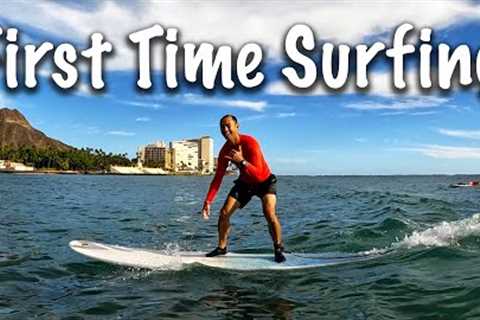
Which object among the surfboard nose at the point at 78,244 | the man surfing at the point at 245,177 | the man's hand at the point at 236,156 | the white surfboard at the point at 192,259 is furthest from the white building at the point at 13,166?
the man's hand at the point at 236,156

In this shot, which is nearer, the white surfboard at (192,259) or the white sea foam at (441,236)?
the white surfboard at (192,259)

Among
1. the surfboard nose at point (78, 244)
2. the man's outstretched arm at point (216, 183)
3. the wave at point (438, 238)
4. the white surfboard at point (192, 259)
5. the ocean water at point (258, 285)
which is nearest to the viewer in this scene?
the ocean water at point (258, 285)

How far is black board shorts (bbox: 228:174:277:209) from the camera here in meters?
9.78

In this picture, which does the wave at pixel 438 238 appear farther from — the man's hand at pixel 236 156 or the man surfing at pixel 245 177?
the man's hand at pixel 236 156

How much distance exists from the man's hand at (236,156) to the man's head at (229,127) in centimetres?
22

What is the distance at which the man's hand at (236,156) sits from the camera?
9453mm

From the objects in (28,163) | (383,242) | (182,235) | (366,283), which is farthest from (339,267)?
(28,163)

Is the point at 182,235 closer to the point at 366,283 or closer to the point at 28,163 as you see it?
the point at 366,283

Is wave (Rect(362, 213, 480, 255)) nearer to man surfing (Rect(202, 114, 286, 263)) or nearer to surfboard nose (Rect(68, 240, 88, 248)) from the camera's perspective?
man surfing (Rect(202, 114, 286, 263))

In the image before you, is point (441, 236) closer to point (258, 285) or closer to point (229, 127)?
point (258, 285)

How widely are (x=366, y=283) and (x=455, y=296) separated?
154 centimetres

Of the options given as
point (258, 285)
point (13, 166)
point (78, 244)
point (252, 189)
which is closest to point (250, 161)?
point (252, 189)

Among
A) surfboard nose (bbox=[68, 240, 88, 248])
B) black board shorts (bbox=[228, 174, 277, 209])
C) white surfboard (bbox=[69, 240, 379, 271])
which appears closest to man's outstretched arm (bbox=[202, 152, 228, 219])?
black board shorts (bbox=[228, 174, 277, 209])

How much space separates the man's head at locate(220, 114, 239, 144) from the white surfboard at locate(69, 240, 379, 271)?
237 cm
